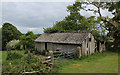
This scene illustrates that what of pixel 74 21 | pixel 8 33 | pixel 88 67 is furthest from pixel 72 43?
pixel 8 33

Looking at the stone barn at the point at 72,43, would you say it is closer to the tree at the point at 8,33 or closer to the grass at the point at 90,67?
the grass at the point at 90,67

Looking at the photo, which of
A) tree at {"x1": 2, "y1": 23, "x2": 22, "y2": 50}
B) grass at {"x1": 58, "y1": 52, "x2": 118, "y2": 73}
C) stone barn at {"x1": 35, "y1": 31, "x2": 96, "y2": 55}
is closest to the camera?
grass at {"x1": 58, "y1": 52, "x2": 118, "y2": 73}

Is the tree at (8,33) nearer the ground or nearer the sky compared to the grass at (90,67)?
nearer the sky

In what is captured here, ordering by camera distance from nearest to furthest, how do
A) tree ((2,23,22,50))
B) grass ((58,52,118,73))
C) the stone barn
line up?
grass ((58,52,118,73)), the stone barn, tree ((2,23,22,50))

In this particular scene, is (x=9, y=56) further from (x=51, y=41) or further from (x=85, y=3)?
(x=85, y=3)

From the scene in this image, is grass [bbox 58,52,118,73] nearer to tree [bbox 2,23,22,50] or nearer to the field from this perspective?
the field

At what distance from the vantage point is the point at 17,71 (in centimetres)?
699

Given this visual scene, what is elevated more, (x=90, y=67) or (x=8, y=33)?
(x=8, y=33)

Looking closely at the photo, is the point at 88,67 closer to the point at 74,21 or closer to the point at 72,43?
the point at 72,43

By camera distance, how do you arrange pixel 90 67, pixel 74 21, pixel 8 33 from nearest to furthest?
pixel 90 67 < pixel 8 33 < pixel 74 21

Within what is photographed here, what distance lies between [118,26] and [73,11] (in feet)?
80.2

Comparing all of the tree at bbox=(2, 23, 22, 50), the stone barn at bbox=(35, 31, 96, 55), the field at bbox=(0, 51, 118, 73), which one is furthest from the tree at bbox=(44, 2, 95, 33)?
the field at bbox=(0, 51, 118, 73)

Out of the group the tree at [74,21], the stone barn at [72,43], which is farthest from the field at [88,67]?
the tree at [74,21]

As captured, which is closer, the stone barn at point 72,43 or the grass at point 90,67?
the grass at point 90,67
